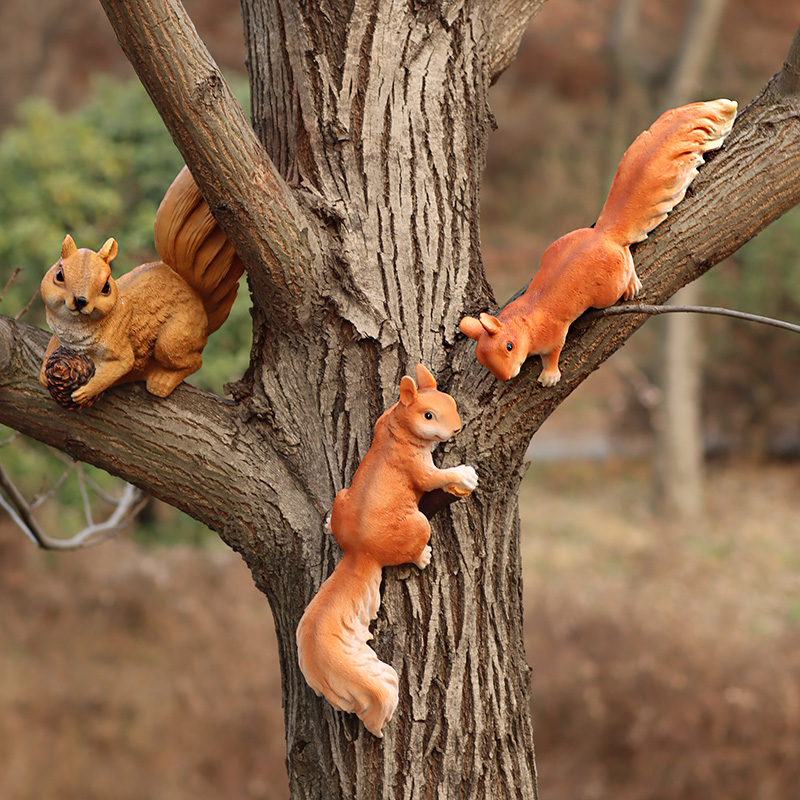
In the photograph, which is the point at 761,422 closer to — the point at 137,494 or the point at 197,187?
the point at 137,494

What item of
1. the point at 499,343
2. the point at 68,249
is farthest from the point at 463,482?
the point at 68,249

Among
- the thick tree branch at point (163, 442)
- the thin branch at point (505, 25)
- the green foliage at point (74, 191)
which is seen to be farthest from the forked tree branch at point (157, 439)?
the green foliage at point (74, 191)

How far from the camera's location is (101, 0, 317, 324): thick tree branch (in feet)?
4.31

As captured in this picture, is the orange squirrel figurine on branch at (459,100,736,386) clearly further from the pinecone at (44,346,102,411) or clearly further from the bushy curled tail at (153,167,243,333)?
the pinecone at (44,346,102,411)

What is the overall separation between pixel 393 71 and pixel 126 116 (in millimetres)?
4307

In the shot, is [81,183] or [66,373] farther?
[81,183]

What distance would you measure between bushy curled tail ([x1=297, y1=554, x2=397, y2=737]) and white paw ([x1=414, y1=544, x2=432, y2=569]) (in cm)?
7

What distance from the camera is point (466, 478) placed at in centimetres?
140

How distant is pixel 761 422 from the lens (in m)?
9.00

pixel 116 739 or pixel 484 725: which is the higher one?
pixel 116 739

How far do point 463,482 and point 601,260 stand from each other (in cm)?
43

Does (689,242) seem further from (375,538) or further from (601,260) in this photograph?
(375,538)

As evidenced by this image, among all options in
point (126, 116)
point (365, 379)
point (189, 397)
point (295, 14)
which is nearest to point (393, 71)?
point (295, 14)

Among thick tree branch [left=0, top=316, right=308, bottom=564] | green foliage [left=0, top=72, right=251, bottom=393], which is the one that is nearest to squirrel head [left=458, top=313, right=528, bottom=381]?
thick tree branch [left=0, top=316, right=308, bottom=564]
